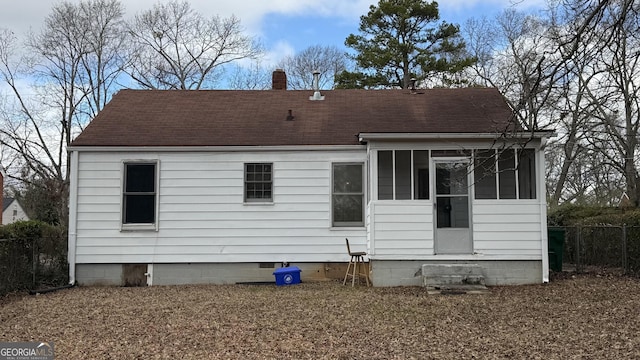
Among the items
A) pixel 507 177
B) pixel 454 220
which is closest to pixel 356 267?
pixel 454 220

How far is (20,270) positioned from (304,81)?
25.5 metres

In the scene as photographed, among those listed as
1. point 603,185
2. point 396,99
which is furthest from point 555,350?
point 603,185

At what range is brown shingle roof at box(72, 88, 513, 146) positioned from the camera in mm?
12805

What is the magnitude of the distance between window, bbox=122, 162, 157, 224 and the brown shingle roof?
589 millimetres

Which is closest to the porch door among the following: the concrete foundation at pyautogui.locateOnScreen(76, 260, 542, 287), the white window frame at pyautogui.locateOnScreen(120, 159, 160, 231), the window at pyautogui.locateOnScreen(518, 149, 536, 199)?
the window at pyautogui.locateOnScreen(518, 149, 536, 199)

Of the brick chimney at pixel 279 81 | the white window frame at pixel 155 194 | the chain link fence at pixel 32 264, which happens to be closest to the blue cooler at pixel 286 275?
the white window frame at pixel 155 194

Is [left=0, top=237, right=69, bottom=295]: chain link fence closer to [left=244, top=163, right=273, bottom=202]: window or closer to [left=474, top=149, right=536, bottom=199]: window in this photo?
[left=244, top=163, right=273, bottom=202]: window

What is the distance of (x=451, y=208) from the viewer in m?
11.5

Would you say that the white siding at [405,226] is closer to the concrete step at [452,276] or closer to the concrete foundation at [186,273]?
the concrete step at [452,276]

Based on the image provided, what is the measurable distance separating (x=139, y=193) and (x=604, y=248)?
36.5 feet

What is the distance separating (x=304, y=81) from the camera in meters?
35.0

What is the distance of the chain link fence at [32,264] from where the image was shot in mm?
10719

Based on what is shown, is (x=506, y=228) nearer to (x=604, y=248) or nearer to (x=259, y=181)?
(x=604, y=248)

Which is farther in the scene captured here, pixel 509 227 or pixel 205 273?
pixel 205 273
